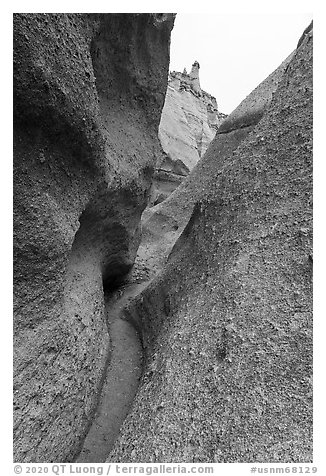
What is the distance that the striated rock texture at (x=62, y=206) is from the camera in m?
0.97

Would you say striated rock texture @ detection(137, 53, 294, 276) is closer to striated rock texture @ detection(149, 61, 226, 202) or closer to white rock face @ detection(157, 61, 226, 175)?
striated rock texture @ detection(149, 61, 226, 202)

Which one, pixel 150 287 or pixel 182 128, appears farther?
pixel 182 128

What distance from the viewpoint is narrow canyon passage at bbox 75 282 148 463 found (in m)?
1.17

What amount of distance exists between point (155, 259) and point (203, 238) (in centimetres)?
105

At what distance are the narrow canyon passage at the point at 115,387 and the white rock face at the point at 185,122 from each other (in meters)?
3.35

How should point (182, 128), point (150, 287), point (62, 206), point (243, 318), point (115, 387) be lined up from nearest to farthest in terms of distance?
point (243, 318), point (62, 206), point (115, 387), point (150, 287), point (182, 128)

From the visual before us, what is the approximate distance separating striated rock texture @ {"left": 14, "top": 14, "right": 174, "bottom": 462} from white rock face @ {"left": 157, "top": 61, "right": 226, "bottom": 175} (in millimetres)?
3338

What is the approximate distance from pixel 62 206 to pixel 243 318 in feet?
2.15

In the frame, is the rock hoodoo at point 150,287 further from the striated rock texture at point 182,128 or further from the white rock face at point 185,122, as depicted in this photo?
the white rock face at point 185,122

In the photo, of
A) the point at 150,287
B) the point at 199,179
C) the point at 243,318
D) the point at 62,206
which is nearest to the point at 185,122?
the point at 199,179

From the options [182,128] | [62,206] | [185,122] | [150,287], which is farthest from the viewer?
[185,122]

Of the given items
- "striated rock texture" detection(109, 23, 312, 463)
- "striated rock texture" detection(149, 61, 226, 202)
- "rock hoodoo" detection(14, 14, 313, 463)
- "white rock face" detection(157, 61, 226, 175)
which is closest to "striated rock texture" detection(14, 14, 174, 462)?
"rock hoodoo" detection(14, 14, 313, 463)

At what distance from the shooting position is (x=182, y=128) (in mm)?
6176

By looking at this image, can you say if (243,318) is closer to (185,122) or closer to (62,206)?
(62,206)
